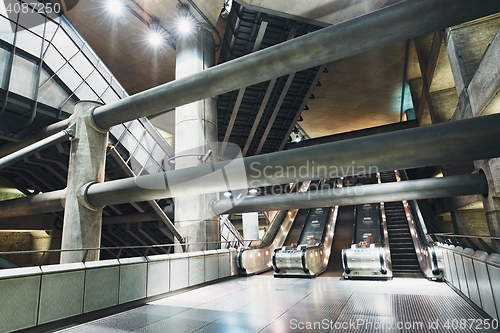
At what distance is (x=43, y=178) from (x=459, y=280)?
14456 millimetres

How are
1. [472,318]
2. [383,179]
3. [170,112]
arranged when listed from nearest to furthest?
[472,318], [383,179], [170,112]

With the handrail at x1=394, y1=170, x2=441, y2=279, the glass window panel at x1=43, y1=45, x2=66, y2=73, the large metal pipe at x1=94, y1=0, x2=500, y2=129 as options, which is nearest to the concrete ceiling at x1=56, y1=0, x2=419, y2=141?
the glass window panel at x1=43, y1=45, x2=66, y2=73

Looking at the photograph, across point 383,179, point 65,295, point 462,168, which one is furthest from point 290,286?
point 383,179

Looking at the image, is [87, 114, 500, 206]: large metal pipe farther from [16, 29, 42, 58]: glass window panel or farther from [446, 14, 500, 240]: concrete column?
[16, 29, 42, 58]: glass window panel

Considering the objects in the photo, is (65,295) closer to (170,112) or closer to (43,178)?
(43,178)

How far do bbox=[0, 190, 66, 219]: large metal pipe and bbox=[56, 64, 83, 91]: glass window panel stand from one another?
355cm

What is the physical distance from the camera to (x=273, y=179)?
20.3ft

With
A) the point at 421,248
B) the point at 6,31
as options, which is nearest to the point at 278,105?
the point at 421,248

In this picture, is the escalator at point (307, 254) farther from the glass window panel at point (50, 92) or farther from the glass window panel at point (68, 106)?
the glass window panel at point (50, 92)

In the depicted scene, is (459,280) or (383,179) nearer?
(459,280)

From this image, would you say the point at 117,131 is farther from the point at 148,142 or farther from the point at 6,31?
the point at 6,31

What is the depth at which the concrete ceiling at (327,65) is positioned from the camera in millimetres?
12383

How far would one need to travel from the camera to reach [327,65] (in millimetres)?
18844

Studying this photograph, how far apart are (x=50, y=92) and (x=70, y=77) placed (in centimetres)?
86
